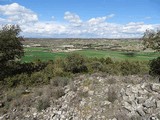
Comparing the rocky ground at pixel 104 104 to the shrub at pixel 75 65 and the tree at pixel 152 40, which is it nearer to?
the tree at pixel 152 40

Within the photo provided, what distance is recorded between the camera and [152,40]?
27.8m

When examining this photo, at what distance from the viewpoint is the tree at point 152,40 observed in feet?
90.5

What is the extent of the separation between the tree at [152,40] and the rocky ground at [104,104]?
32.9 feet

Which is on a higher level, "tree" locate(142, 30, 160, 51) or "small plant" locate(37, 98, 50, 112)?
"tree" locate(142, 30, 160, 51)

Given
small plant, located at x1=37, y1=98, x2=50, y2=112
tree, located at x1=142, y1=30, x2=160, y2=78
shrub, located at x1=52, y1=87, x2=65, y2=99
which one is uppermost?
tree, located at x1=142, y1=30, x2=160, y2=78

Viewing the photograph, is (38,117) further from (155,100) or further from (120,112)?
(155,100)

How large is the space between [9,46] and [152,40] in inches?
685

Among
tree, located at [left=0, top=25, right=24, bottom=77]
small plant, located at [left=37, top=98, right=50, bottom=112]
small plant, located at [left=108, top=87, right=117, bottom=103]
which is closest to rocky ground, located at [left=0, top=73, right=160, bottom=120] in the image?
small plant, located at [left=108, top=87, right=117, bottom=103]

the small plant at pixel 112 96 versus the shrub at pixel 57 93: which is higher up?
the small plant at pixel 112 96

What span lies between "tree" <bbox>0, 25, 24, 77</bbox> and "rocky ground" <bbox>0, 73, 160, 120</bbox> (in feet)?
46.5

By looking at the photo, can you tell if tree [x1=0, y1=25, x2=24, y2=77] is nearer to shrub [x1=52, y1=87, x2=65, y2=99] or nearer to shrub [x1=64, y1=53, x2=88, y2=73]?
shrub [x1=64, y1=53, x2=88, y2=73]

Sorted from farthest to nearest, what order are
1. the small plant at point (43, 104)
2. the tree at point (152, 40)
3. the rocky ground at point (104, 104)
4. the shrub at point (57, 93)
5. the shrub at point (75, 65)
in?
the shrub at point (75, 65) → the tree at point (152, 40) → the shrub at point (57, 93) → the small plant at point (43, 104) → the rocky ground at point (104, 104)

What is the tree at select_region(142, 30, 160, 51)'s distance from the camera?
27594 mm

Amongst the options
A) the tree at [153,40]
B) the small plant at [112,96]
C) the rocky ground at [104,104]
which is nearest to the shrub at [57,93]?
the rocky ground at [104,104]
